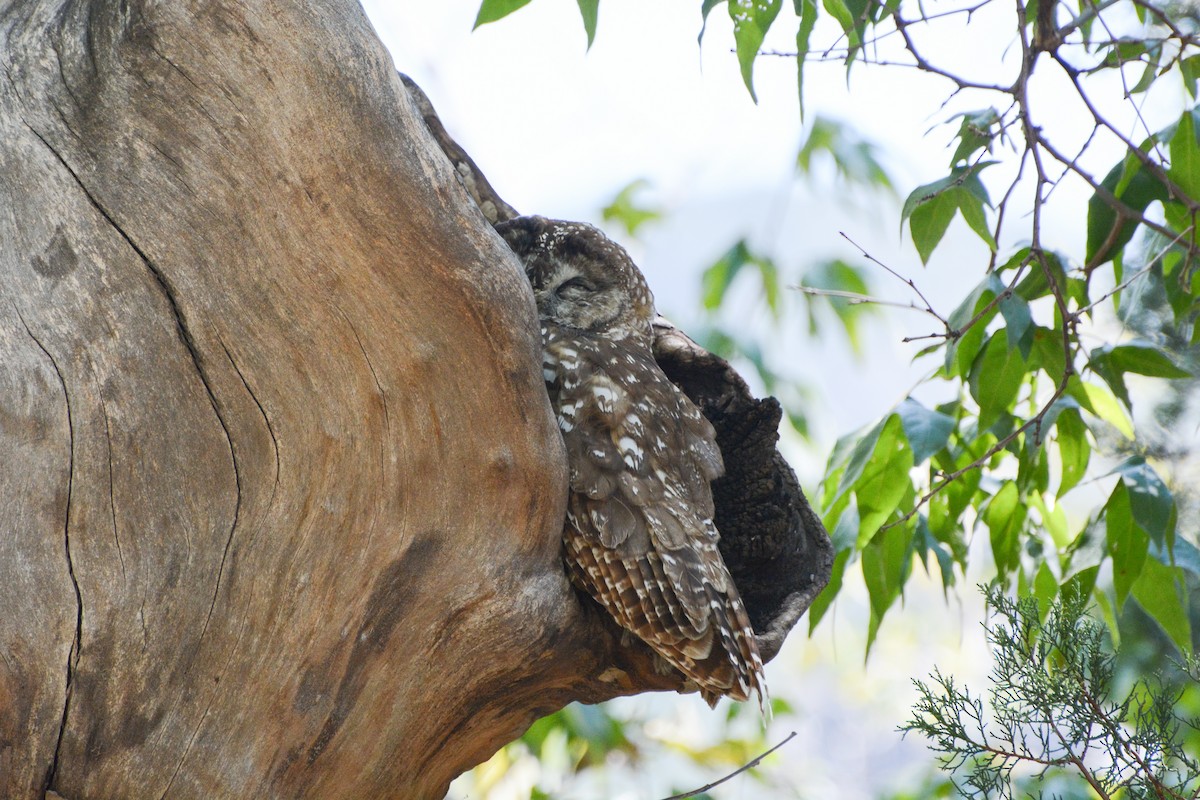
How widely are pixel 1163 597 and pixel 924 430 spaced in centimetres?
54

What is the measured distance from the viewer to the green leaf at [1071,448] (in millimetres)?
2006

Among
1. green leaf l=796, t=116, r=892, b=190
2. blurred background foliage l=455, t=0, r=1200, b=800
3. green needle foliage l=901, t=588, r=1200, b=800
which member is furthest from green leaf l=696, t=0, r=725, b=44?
green leaf l=796, t=116, r=892, b=190

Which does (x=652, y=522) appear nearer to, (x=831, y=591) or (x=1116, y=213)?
(x=831, y=591)

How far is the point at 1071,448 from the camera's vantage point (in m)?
2.05

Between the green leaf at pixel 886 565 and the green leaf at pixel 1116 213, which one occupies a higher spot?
the green leaf at pixel 1116 213

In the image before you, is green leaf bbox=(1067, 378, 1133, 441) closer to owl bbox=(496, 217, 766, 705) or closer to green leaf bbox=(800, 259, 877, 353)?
owl bbox=(496, 217, 766, 705)

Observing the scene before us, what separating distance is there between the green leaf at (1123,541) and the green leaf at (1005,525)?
28 cm

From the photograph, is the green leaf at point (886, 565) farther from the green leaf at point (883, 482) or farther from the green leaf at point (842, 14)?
the green leaf at point (842, 14)

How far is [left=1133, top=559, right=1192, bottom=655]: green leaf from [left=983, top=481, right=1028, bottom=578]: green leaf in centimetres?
25

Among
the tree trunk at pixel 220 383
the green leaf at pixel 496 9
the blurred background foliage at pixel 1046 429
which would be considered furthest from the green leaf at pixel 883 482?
the green leaf at pixel 496 9

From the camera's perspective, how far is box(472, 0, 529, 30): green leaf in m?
1.69

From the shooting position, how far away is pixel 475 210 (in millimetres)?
1492

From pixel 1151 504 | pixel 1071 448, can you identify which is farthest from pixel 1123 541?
pixel 1071 448

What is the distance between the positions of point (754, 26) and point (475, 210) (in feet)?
2.00
